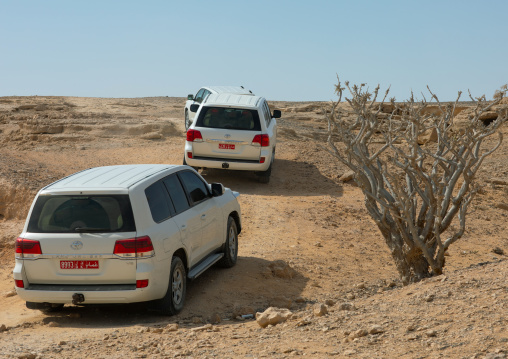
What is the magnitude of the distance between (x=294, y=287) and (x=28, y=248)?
145 inches

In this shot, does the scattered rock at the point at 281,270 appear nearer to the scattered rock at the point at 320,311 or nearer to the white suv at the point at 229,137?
Answer: the scattered rock at the point at 320,311

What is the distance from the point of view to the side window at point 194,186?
9078 millimetres

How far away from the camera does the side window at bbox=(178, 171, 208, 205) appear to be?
9078 mm

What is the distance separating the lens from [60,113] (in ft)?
83.3

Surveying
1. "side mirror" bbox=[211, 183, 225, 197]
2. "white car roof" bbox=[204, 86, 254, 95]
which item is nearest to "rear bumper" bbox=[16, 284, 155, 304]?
"side mirror" bbox=[211, 183, 225, 197]

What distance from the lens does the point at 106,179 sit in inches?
324

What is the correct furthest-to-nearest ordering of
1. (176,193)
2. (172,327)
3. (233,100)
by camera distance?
(233,100), (176,193), (172,327)

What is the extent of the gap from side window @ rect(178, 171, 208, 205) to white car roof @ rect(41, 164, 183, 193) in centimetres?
25

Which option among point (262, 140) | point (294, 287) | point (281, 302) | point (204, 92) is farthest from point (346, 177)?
point (281, 302)

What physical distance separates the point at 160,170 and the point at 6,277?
4244mm

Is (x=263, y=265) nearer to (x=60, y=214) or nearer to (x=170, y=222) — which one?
(x=170, y=222)

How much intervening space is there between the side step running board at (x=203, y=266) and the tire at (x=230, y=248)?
0.85 feet

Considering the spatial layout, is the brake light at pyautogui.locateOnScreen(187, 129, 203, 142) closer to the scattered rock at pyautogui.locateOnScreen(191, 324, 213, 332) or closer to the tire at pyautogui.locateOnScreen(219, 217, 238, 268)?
the tire at pyautogui.locateOnScreen(219, 217, 238, 268)

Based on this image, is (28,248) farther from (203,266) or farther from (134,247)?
(203,266)
